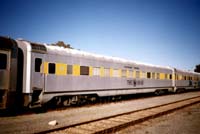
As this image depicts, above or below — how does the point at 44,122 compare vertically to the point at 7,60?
below

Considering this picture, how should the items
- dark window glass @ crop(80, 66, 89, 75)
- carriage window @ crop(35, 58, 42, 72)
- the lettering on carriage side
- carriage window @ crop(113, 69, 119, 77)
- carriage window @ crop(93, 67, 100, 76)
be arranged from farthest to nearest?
the lettering on carriage side, carriage window @ crop(113, 69, 119, 77), carriage window @ crop(93, 67, 100, 76), dark window glass @ crop(80, 66, 89, 75), carriage window @ crop(35, 58, 42, 72)

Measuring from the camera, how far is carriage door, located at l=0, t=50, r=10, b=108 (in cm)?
913

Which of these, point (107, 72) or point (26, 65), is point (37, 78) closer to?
point (26, 65)

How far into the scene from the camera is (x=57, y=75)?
39.7 ft

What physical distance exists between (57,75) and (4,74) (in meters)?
3.29

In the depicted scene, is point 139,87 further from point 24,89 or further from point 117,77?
point 24,89

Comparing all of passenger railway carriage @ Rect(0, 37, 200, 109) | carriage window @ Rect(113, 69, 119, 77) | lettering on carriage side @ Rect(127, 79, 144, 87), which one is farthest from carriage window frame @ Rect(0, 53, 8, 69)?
lettering on carriage side @ Rect(127, 79, 144, 87)

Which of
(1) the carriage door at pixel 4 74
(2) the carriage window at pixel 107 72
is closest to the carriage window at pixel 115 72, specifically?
(2) the carriage window at pixel 107 72

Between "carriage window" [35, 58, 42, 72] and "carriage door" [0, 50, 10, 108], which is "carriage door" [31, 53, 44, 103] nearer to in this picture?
"carriage window" [35, 58, 42, 72]

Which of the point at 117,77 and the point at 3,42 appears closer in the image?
the point at 3,42

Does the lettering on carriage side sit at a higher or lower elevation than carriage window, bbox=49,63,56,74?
lower

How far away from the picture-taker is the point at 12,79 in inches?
379

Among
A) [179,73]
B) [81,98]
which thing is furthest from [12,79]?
[179,73]

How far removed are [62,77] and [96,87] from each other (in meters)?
3.05
